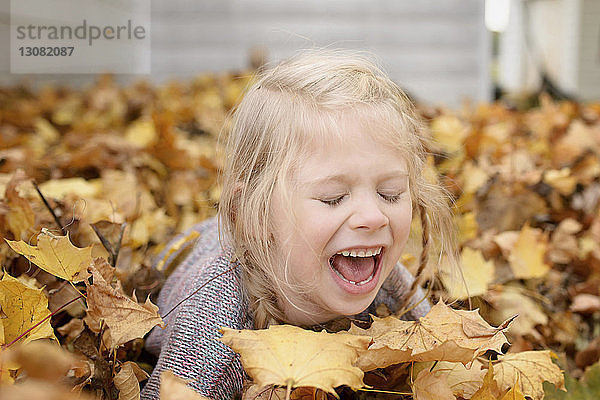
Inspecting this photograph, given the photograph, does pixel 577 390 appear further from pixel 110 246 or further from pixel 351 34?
pixel 351 34

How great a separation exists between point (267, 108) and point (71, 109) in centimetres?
277

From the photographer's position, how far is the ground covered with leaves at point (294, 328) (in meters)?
0.96

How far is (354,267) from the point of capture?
1.14 metres

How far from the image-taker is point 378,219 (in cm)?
106

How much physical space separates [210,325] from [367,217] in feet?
1.13

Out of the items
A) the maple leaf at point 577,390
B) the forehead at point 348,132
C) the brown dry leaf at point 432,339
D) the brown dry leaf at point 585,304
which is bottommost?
the brown dry leaf at point 585,304

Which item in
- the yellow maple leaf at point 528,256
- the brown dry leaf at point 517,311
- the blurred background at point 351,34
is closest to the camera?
the brown dry leaf at point 517,311

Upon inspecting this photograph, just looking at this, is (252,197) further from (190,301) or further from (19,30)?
(19,30)

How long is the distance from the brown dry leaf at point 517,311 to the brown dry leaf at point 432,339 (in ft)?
1.62

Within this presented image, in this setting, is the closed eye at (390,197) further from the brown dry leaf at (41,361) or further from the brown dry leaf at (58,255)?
the brown dry leaf at (41,361)

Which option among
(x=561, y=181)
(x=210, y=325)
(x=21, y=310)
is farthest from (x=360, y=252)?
(x=561, y=181)

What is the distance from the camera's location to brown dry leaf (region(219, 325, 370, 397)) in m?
0.86

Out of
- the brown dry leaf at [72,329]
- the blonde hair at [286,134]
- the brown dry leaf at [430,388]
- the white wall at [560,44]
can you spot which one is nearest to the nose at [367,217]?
the blonde hair at [286,134]

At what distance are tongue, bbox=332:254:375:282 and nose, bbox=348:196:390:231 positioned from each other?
0.09 m
